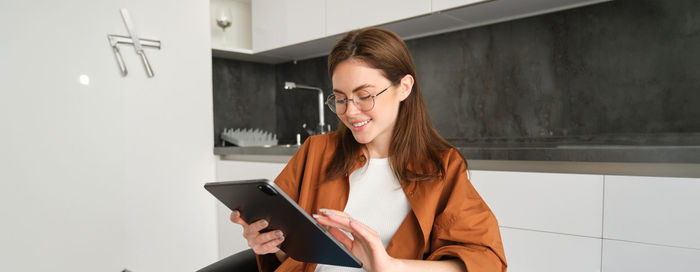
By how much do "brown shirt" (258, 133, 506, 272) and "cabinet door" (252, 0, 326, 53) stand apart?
1.39 meters

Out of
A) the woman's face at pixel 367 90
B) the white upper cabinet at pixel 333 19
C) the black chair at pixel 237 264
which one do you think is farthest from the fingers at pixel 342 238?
the white upper cabinet at pixel 333 19

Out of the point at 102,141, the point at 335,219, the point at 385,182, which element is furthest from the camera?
the point at 102,141

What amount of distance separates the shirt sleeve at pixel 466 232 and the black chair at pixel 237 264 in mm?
516

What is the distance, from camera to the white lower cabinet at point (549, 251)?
1.28 m

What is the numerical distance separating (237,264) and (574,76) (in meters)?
1.63

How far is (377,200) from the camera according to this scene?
1067 millimetres

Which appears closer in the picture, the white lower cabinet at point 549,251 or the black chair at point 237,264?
the black chair at point 237,264

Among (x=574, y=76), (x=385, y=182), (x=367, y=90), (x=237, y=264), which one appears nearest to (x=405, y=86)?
(x=367, y=90)

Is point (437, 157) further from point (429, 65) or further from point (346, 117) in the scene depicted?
point (429, 65)

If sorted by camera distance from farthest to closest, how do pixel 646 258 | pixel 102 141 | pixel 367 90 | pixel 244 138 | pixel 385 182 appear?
pixel 244 138, pixel 102 141, pixel 646 258, pixel 385 182, pixel 367 90

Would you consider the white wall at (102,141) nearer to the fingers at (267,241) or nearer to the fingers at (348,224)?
the fingers at (267,241)

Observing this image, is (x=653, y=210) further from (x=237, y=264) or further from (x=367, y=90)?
(x=237, y=264)

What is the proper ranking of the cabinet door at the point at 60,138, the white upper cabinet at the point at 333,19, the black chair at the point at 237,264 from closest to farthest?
the black chair at the point at 237,264, the cabinet door at the point at 60,138, the white upper cabinet at the point at 333,19

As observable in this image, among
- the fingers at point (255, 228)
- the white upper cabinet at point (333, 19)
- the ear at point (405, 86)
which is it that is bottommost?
the fingers at point (255, 228)
